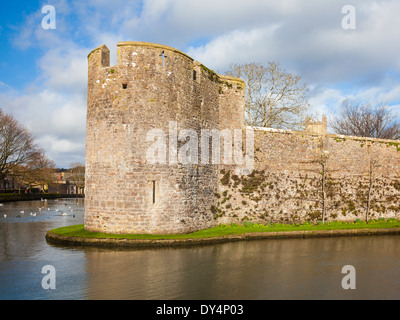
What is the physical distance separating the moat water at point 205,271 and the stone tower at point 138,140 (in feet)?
6.40

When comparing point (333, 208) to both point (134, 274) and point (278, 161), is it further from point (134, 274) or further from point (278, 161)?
point (134, 274)

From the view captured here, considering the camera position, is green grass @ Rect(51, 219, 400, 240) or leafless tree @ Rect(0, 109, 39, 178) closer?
green grass @ Rect(51, 219, 400, 240)

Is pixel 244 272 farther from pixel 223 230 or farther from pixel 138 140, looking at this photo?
pixel 138 140

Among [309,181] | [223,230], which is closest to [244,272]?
[223,230]

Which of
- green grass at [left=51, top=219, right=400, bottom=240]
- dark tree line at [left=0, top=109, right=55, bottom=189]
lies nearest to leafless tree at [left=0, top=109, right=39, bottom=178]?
dark tree line at [left=0, top=109, right=55, bottom=189]

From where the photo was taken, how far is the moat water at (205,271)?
25.4 ft

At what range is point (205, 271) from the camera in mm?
9695

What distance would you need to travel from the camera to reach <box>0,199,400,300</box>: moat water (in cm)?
775
